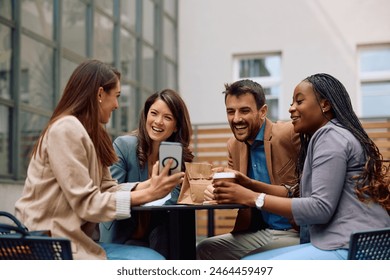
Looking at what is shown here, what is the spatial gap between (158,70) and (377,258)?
319 inches

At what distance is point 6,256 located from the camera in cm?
173

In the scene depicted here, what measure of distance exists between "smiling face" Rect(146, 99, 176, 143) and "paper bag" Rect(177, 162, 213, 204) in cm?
50

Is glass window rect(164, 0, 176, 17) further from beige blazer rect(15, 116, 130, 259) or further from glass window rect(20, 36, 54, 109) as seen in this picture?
beige blazer rect(15, 116, 130, 259)

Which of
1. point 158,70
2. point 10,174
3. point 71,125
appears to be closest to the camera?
point 71,125

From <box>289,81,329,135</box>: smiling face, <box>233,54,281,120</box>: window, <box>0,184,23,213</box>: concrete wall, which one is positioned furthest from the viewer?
<box>233,54,281,120</box>: window

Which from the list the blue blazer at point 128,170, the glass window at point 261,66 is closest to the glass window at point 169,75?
the glass window at point 261,66

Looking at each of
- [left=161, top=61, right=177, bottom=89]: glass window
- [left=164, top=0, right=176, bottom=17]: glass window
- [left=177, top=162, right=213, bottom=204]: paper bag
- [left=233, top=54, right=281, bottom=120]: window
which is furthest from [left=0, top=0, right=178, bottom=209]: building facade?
[left=177, top=162, right=213, bottom=204]: paper bag

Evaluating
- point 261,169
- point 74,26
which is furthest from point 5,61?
point 261,169

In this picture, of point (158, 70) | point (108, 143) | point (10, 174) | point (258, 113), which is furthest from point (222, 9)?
point (108, 143)

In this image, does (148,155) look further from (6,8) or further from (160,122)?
(6,8)

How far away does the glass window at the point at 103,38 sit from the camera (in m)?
7.70

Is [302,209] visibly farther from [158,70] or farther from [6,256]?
[158,70]

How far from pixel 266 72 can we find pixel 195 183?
26.0 feet

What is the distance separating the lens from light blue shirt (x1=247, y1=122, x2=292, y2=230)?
9.05 feet
